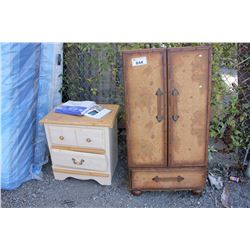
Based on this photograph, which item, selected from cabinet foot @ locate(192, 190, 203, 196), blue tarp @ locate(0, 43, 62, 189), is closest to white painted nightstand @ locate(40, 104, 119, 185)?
blue tarp @ locate(0, 43, 62, 189)

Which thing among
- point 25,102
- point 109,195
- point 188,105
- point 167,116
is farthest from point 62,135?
point 188,105

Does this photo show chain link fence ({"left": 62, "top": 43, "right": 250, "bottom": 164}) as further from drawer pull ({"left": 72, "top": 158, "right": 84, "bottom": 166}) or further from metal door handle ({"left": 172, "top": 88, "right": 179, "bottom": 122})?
drawer pull ({"left": 72, "top": 158, "right": 84, "bottom": 166})

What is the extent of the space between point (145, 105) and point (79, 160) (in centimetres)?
80

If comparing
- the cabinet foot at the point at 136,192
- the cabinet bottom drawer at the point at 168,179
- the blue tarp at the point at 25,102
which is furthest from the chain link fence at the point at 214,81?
the cabinet foot at the point at 136,192

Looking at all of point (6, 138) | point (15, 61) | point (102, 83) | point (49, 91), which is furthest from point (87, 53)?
point (6, 138)

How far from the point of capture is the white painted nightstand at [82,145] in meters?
2.20

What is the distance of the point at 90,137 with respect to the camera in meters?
2.24

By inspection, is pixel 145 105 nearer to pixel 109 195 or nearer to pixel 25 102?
pixel 109 195

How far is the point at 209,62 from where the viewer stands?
1.86 metres

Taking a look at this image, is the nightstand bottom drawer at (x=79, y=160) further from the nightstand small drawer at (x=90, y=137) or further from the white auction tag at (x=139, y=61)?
the white auction tag at (x=139, y=61)

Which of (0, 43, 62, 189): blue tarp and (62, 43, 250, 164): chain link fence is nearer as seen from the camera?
(0, 43, 62, 189): blue tarp

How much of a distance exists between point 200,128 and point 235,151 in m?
0.78

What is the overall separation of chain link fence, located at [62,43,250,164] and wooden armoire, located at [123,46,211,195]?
1.44 ft

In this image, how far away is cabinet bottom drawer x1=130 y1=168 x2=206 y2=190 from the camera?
2.18m
